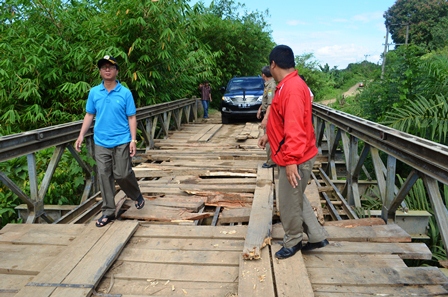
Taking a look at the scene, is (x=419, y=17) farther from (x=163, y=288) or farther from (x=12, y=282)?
(x=12, y=282)

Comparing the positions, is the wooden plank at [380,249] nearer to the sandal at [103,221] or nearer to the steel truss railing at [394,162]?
the steel truss railing at [394,162]

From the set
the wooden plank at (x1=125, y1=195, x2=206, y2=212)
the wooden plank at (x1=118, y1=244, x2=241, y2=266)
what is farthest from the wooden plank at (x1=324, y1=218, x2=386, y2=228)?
the wooden plank at (x1=125, y1=195, x2=206, y2=212)

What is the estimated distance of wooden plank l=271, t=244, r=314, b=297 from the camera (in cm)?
250

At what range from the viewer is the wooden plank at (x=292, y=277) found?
2.50 m

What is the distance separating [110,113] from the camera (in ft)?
12.3

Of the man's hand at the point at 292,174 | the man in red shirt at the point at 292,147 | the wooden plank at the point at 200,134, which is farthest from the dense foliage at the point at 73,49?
the man's hand at the point at 292,174

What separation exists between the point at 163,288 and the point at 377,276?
1.53 m

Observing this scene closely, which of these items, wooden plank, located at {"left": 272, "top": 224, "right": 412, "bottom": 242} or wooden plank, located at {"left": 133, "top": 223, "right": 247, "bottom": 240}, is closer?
wooden plank, located at {"left": 272, "top": 224, "right": 412, "bottom": 242}

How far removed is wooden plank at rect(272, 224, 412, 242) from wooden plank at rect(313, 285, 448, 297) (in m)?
0.76

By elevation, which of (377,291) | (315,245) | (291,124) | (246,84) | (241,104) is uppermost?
(246,84)

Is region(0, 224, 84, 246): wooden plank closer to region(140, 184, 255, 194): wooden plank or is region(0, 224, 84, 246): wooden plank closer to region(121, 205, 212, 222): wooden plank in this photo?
region(121, 205, 212, 222): wooden plank

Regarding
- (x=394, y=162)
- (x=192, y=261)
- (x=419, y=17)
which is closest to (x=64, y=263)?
(x=192, y=261)

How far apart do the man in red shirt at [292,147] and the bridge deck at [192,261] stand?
8.0 inches

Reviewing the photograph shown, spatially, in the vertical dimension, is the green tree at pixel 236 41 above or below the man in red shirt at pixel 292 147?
above
